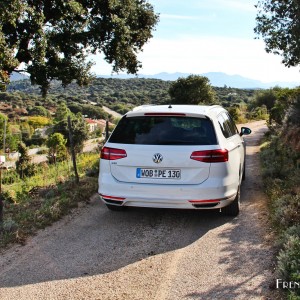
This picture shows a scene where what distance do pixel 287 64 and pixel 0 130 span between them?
242ft

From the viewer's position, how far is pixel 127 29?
16.3 meters

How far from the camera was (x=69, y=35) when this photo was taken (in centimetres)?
1558

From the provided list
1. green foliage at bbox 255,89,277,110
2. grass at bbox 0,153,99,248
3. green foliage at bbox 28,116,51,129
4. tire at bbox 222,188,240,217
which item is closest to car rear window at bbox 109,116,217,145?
tire at bbox 222,188,240,217

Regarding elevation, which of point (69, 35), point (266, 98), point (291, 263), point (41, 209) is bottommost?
point (41, 209)

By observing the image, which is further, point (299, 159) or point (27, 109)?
point (27, 109)

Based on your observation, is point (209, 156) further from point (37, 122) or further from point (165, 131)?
point (37, 122)

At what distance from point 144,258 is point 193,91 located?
40325mm

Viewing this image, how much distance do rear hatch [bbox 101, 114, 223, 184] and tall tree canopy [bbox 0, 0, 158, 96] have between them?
883 cm

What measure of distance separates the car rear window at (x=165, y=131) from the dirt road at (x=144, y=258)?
4.20 feet

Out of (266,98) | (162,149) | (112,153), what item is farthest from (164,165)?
(266,98)

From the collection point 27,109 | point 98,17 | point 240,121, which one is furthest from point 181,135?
point 27,109

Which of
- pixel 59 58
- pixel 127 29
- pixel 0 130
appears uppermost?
pixel 127 29

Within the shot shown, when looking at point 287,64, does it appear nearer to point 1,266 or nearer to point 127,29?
point 127,29

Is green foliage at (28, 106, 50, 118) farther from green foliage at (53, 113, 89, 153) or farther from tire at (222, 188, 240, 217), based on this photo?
tire at (222, 188, 240, 217)
